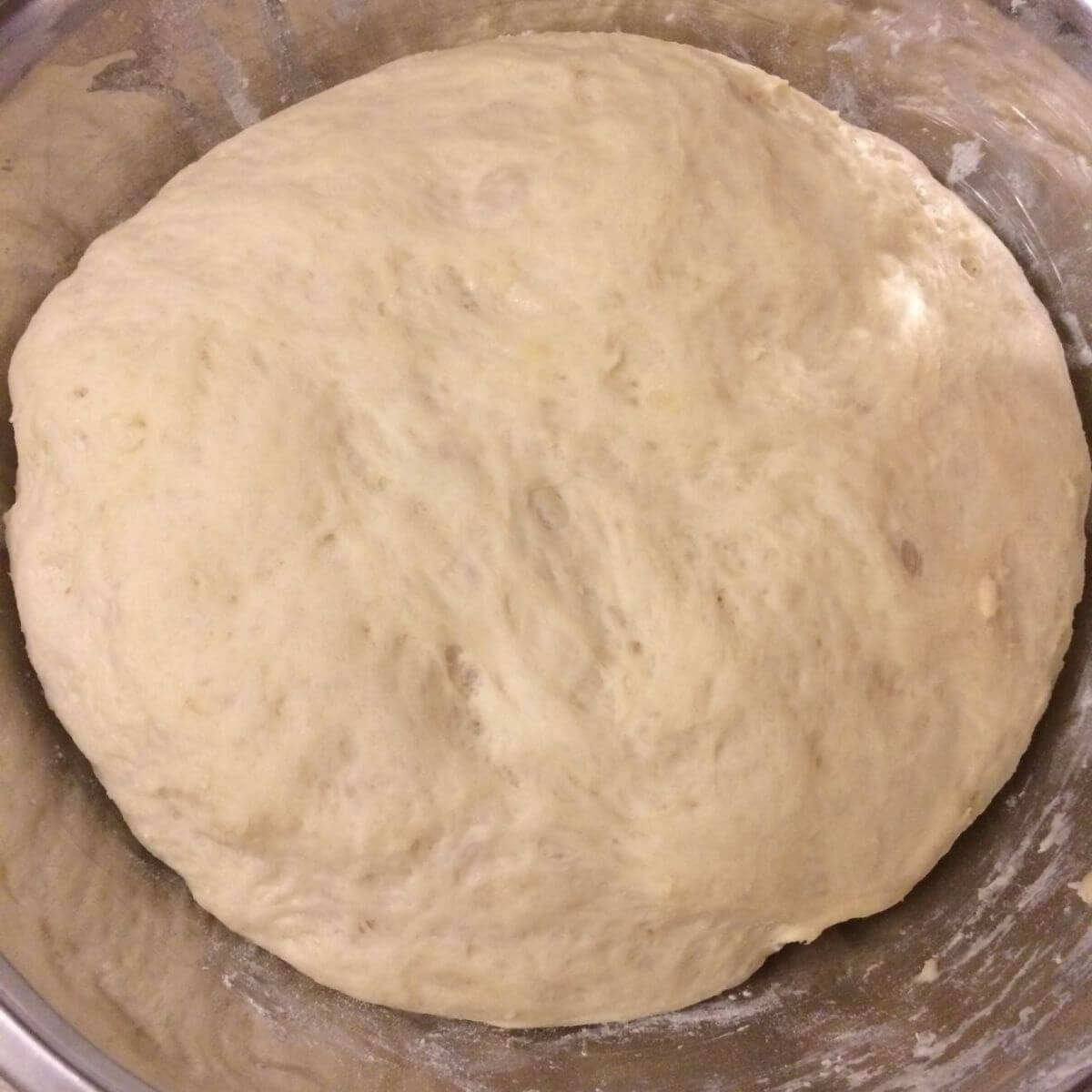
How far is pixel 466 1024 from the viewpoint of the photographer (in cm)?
139

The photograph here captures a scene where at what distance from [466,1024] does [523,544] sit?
2.39 feet

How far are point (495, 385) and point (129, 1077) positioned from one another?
3.05 ft

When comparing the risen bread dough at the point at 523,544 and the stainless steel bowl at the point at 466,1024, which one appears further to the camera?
the stainless steel bowl at the point at 466,1024

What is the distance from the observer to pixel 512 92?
1.32 meters

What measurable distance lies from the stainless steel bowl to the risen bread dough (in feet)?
0.41

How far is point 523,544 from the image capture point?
116cm

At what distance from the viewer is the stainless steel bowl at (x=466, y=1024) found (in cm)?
130

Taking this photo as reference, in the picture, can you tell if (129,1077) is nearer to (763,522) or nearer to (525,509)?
(525,509)

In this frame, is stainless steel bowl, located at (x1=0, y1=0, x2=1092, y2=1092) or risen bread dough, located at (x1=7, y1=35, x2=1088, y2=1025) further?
stainless steel bowl, located at (x1=0, y1=0, x2=1092, y2=1092)

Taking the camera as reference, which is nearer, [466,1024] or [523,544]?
[523,544]

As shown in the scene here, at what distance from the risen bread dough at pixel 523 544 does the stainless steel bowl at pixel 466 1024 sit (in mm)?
126

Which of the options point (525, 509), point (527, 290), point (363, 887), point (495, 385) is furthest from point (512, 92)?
point (363, 887)

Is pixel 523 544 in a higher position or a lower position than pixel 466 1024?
higher

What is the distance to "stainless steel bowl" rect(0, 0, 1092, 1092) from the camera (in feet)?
4.28
